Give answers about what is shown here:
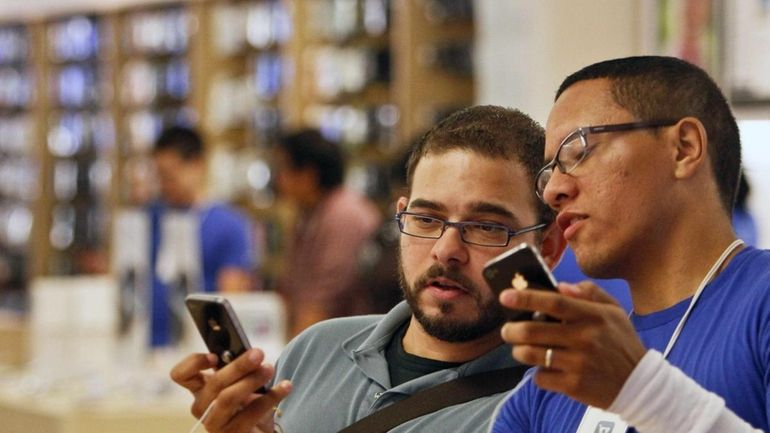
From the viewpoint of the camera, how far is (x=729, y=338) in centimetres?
146

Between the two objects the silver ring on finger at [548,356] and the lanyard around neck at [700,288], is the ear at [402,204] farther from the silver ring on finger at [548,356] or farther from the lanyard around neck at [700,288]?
the silver ring on finger at [548,356]

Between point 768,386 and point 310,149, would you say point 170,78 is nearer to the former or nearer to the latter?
point 310,149

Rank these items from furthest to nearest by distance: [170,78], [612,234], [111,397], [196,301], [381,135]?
[170,78] → [381,135] → [111,397] → [196,301] → [612,234]

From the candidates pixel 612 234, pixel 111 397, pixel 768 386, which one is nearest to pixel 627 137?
pixel 612 234

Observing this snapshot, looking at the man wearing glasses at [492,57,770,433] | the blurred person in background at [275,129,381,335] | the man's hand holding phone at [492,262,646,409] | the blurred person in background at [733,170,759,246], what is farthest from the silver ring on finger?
the blurred person in background at [275,129,381,335]

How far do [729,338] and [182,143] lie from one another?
409cm

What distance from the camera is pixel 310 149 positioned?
5344 millimetres

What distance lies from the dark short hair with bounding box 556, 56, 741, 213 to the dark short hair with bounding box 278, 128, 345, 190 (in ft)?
12.1

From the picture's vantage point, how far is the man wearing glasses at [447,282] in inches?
76.3

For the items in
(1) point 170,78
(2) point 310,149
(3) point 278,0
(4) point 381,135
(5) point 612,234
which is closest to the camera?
(5) point 612,234

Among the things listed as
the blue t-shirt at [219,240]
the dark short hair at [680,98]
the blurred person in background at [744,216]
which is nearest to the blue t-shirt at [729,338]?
the dark short hair at [680,98]

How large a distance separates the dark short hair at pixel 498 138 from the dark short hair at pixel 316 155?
3269 millimetres

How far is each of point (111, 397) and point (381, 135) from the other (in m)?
3.95

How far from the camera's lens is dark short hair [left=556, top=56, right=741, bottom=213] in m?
1.61
